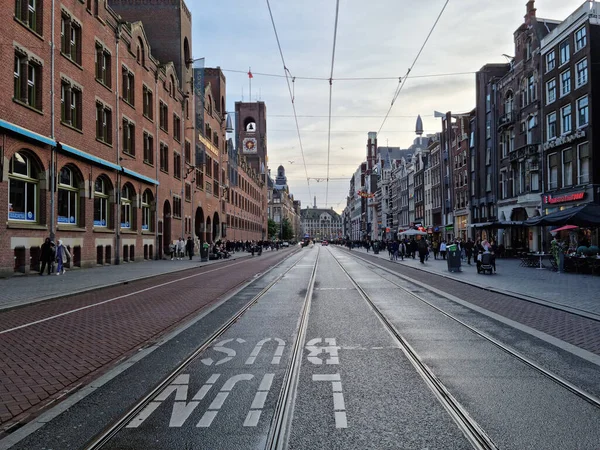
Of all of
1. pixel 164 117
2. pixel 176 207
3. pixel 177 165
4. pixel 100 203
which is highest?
pixel 164 117

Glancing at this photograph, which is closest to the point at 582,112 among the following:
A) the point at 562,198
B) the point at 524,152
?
the point at 562,198

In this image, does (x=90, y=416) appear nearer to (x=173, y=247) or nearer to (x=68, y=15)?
(x=68, y=15)

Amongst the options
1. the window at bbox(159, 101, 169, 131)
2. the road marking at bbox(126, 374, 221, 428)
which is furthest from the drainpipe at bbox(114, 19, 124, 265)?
the road marking at bbox(126, 374, 221, 428)

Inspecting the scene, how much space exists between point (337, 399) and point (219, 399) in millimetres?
1121

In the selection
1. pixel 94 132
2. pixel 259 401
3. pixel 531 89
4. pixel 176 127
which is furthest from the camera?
pixel 176 127

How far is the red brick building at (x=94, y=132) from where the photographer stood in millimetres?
21688

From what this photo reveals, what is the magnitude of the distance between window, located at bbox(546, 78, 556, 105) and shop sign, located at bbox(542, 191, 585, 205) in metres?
6.30

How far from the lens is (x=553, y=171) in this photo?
117 feet

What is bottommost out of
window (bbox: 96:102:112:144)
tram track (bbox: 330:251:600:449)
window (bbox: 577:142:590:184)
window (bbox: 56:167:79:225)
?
tram track (bbox: 330:251:600:449)

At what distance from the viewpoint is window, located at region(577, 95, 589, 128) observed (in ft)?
103

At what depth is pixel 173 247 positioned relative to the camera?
40969 millimetres

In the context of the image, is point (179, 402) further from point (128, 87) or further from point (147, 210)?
point (147, 210)

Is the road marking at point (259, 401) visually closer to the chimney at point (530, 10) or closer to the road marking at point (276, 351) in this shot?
the road marking at point (276, 351)

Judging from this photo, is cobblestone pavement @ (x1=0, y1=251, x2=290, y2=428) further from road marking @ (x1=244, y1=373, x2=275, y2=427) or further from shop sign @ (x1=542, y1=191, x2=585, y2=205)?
shop sign @ (x1=542, y1=191, x2=585, y2=205)
